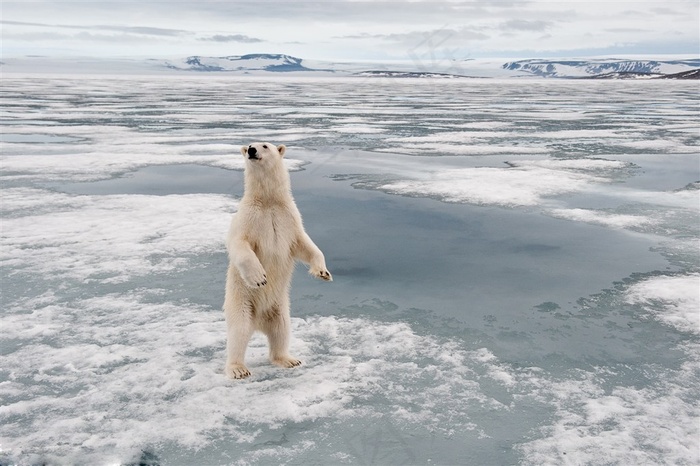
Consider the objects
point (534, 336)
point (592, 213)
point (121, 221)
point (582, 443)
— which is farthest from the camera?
point (592, 213)

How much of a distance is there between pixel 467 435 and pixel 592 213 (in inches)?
198

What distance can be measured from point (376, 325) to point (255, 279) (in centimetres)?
116

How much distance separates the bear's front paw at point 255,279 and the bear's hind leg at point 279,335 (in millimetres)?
385

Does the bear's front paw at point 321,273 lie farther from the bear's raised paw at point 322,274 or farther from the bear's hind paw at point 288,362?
the bear's hind paw at point 288,362

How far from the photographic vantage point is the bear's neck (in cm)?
341

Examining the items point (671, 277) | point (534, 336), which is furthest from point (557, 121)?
point (534, 336)

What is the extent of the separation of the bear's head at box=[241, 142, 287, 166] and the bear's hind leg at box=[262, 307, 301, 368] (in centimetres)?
86

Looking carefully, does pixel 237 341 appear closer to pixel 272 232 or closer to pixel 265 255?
pixel 265 255

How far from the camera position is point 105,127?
16328mm

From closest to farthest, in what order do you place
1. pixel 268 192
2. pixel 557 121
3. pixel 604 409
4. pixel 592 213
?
pixel 604 409
pixel 268 192
pixel 592 213
pixel 557 121

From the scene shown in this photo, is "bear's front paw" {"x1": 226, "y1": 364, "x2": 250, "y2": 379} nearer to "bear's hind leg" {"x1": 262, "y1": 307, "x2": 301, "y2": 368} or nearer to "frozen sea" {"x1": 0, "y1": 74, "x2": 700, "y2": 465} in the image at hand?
"frozen sea" {"x1": 0, "y1": 74, "x2": 700, "y2": 465}

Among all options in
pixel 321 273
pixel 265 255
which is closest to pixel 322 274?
pixel 321 273

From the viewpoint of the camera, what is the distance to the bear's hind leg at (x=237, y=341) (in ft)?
10.8

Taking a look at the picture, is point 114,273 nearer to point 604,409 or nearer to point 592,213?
point 604,409
